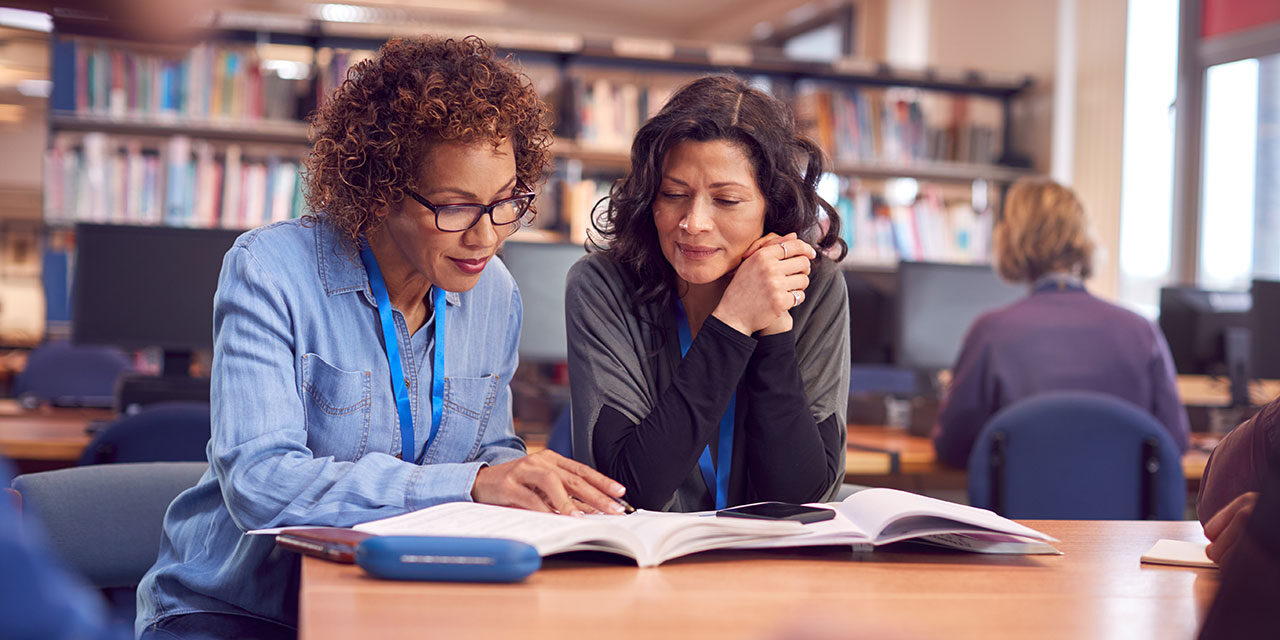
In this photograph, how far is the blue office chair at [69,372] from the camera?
14.6 feet

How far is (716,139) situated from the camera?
162 centimetres

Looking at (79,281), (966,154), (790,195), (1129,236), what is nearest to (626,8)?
(966,154)

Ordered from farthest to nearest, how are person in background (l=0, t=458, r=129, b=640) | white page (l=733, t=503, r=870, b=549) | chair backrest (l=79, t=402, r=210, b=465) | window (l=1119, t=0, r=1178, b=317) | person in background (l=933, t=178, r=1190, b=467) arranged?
1. window (l=1119, t=0, r=1178, b=317)
2. person in background (l=933, t=178, r=1190, b=467)
3. chair backrest (l=79, t=402, r=210, b=465)
4. white page (l=733, t=503, r=870, b=549)
5. person in background (l=0, t=458, r=129, b=640)

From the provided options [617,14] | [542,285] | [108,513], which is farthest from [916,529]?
[617,14]

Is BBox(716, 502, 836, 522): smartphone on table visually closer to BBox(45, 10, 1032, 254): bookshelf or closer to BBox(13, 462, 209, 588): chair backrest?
BBox(13, 462, 209, 588): chair backrest

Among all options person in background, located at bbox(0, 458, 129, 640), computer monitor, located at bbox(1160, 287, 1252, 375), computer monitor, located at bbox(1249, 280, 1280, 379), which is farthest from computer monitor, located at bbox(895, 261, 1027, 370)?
person in background, located at bbox(0, 458, 129, 640)

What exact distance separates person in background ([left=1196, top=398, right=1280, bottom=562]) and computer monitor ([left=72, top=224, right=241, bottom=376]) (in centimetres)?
244

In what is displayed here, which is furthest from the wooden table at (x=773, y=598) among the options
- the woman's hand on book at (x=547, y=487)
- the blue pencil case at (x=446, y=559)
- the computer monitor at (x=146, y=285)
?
the computer monitor at (x=146, y=285)

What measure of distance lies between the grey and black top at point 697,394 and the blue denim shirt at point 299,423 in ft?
0.48

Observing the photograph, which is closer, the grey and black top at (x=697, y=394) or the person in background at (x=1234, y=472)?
the person in background at (x=1234, y=472)

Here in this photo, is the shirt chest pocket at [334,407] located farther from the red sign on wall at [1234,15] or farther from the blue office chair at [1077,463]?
the red sign on wall at [1234,15]

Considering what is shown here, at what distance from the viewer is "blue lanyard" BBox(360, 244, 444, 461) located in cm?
140

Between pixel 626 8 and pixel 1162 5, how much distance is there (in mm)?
5220

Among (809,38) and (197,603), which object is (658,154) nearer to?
(197,603)
